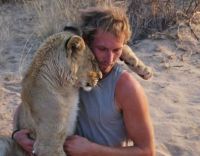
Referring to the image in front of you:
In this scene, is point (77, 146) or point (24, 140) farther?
point (24, 140)

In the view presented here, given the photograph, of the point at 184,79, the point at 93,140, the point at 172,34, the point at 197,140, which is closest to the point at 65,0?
the point at 172,34

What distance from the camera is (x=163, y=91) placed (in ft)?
19.2

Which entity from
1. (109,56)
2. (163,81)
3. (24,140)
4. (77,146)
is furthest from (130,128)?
(163,81)

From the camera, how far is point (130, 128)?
131 inches

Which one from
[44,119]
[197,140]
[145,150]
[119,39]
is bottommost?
[197,140]

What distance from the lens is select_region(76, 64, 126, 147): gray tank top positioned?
329 centimetres

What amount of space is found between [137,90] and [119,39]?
12.1 inches

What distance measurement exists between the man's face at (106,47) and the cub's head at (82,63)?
4cm

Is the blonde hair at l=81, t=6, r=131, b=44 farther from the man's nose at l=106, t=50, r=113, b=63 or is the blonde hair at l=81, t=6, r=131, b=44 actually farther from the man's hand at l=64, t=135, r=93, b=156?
the man's hand at l=64, t=135, r=93, b=156

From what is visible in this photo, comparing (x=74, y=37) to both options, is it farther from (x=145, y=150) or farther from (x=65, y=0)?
(x=65, y=0)

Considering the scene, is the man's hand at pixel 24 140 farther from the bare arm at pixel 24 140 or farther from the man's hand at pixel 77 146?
the man's hand at pixel 77 146

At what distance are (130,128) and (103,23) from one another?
0.62 m

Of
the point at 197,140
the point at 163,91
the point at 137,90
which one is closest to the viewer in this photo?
the point at 137,90

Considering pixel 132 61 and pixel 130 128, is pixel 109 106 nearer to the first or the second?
pixel 130 128
